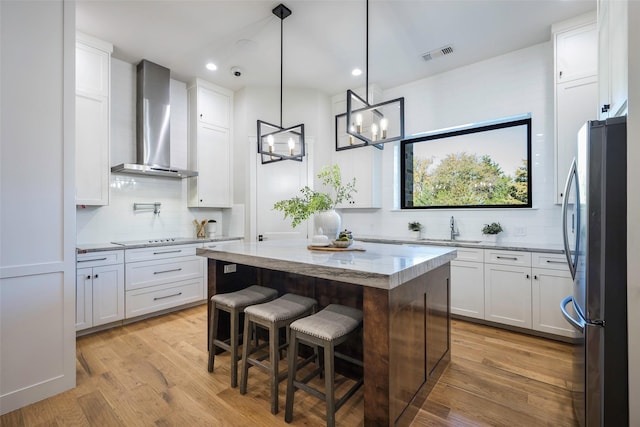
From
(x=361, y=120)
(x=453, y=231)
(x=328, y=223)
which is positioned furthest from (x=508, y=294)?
(x=361, y=120)

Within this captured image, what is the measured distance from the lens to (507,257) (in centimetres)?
305

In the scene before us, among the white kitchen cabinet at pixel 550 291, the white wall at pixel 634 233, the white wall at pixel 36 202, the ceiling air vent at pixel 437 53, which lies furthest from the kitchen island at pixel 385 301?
the ceiling air vent at pixel 437 53

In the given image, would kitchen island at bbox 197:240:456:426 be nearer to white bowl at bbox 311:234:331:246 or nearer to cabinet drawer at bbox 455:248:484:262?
white bowl at bbox 311:234:331:246

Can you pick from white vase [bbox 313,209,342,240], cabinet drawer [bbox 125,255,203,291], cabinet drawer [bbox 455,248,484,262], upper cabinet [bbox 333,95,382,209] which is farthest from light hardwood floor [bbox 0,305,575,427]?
upper cabinet [bbox 333,95,382,209]

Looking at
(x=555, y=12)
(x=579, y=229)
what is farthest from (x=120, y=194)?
(x=555, y=12)

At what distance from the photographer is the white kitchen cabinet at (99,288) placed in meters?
2.91

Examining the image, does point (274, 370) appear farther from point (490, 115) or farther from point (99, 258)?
point (490, 115)

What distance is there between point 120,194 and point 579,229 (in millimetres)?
4465

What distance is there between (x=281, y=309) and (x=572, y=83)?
345cm

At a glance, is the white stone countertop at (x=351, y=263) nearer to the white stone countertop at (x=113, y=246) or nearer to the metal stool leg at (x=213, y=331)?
the metal stool leg at (x=213, y=331)

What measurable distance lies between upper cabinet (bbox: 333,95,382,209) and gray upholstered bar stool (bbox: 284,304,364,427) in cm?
276

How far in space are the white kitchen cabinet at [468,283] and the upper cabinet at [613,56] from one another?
1.76 meters

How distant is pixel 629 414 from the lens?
4.34 feet

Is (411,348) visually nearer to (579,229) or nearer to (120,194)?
(579,229)
